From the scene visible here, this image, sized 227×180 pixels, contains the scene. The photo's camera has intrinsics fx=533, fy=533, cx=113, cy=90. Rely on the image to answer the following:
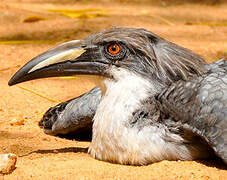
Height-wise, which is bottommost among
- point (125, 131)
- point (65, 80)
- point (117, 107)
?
point (65, 80)

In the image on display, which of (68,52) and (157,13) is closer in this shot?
(68,52)

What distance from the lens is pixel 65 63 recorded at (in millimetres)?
3652

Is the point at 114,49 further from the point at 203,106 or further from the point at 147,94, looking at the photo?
the point at 203,106

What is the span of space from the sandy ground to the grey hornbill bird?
0.12m

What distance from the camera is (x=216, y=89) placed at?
3342 millimetres

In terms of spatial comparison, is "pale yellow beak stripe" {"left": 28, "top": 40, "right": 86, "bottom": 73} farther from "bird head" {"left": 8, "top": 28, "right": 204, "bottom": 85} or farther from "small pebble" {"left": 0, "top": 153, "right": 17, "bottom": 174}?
"small pebble" {"left": 0, "top": 153, "right": 17, "bottom": 174}

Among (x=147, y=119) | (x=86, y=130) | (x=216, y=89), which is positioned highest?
(x=216, y=89)

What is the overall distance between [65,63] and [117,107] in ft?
1.58

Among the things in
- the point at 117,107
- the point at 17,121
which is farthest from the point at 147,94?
the point at 17,121

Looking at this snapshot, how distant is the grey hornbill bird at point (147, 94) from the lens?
10.9ft

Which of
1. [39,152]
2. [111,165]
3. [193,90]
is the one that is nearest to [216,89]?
[193,90]

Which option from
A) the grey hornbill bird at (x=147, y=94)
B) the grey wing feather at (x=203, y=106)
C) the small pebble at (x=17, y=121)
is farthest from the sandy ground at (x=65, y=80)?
the grey wing feather at (x=203, y=106)

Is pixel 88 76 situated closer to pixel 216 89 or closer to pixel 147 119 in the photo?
pixel 147 119

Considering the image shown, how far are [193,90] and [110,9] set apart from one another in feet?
19.6
